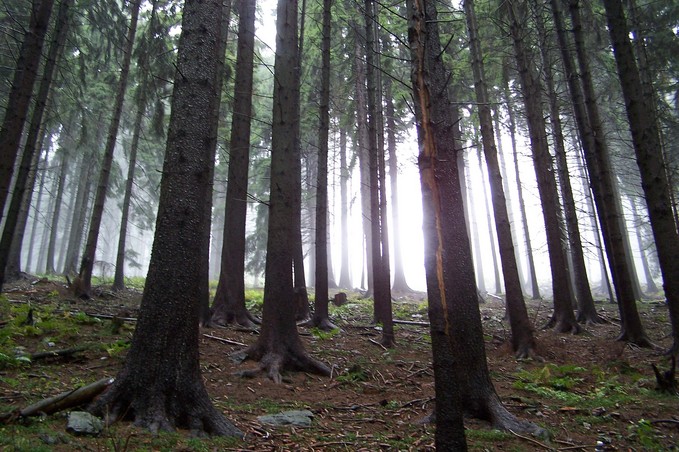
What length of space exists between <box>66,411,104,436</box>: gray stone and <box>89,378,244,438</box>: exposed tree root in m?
0.10

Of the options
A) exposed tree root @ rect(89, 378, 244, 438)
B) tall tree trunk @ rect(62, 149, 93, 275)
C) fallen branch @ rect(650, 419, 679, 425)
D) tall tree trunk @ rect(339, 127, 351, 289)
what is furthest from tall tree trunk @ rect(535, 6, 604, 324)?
tall tree trunk @ rect(62, 149, 93, 275)

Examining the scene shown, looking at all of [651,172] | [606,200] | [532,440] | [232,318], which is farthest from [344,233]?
[532,440]

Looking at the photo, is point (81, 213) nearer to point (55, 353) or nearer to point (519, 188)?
point (55, 353)

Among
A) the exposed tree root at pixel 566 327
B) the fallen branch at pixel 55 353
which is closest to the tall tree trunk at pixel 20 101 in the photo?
the fallen branch at pixel 55 353

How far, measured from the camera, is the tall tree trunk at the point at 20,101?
7.67 metres

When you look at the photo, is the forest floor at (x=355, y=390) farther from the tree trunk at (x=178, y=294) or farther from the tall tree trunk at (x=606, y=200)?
the tall tree trunk at (x=606, y=200)

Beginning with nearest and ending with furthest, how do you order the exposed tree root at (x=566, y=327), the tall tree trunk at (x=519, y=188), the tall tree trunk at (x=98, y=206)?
the exposed tree root at (x=566, y=327), the tall tree trunk at (x=98, y=206), the tall tree trunk at (x=519, y=188)

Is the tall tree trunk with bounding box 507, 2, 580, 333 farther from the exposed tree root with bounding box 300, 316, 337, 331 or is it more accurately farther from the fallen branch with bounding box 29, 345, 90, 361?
the fallen branch with bounding box 29, 345, 90, 361

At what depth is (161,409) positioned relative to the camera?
3.88 meters

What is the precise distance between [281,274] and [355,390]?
2.16m

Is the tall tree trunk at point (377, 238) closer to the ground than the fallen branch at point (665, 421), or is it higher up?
higher up

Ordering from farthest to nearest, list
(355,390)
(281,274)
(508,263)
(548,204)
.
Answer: (548,204)
(508,263)
(281,274)
(355,390)

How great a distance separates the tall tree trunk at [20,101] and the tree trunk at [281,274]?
4.81 m

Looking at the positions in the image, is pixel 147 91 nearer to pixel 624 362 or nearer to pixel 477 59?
pixel 477 59
